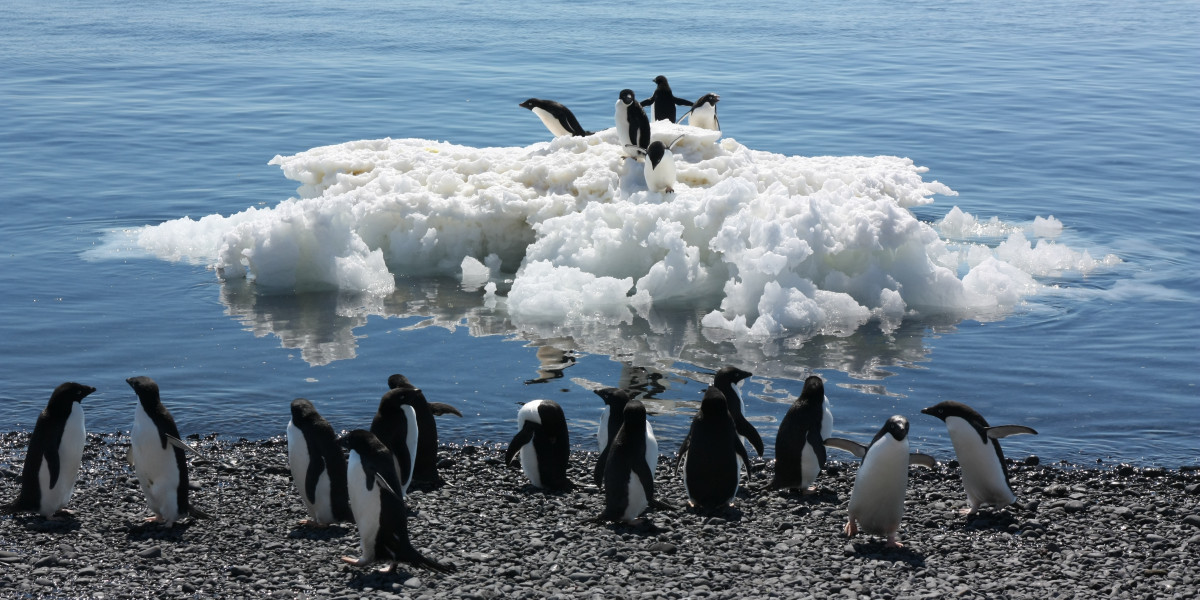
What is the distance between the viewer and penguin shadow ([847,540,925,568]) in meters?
6.27

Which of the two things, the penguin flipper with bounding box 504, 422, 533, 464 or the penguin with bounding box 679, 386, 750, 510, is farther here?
the penguin flipper with bounding box 504, 422, 533, 464

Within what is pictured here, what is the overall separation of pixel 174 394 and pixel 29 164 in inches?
450

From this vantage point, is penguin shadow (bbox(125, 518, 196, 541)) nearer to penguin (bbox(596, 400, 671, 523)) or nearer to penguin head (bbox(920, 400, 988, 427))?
penguin (bbox(596, 400, 671, 523))

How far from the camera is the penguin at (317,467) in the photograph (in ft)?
21.7

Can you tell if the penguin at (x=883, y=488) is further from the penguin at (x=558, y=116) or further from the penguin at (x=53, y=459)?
the penguin at (x=558, y=116)

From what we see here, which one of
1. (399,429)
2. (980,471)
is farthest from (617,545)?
(980,471)

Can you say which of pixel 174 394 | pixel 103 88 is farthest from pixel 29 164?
pixel 174 394

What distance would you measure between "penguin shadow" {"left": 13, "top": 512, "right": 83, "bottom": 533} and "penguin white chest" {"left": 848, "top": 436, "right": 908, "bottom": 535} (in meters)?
4.29

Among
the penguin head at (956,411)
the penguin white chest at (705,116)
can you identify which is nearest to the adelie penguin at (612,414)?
the penguin head at (956,411)

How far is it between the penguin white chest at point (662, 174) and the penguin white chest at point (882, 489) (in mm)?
5885

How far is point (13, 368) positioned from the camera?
9.92 metres

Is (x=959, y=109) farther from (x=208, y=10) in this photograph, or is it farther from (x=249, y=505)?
(x=208, y=10)

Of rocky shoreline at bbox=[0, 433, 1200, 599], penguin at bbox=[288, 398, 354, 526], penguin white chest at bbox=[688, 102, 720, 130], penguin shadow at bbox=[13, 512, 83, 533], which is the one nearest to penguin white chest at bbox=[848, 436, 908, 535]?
rocky shoreline at bbox=[0, 433, 1200, 599]

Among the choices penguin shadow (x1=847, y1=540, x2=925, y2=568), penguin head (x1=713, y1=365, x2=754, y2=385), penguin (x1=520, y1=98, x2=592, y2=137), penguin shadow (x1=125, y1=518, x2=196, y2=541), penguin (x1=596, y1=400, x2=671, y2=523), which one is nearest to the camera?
penguin shadow (x1=847, y1=540, x2=925, y2=568)
